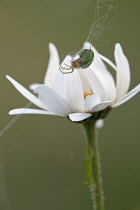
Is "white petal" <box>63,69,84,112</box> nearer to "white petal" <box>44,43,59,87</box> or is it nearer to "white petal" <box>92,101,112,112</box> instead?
"white petal" <box>92,101,112,112</box>

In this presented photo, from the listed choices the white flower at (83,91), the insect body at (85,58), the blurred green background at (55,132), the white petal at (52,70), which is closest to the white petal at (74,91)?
the white flower at (83,91)

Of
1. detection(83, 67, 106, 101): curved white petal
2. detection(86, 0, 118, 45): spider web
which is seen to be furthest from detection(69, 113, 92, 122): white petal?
detection(86, 0, 118, 45): spider web

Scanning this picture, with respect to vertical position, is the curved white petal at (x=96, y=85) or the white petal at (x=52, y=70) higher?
the white petal at (x=52, y=70)

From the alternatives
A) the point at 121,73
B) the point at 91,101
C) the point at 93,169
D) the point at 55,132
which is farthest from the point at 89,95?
the point at 55,132

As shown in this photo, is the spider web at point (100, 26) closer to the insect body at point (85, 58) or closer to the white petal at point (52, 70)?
the insect body at point (85, 58)

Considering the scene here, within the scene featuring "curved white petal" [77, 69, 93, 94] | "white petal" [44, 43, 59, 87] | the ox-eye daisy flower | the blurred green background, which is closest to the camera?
the ox-eye daisy flower

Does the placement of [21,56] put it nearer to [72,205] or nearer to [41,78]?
[41,78]
